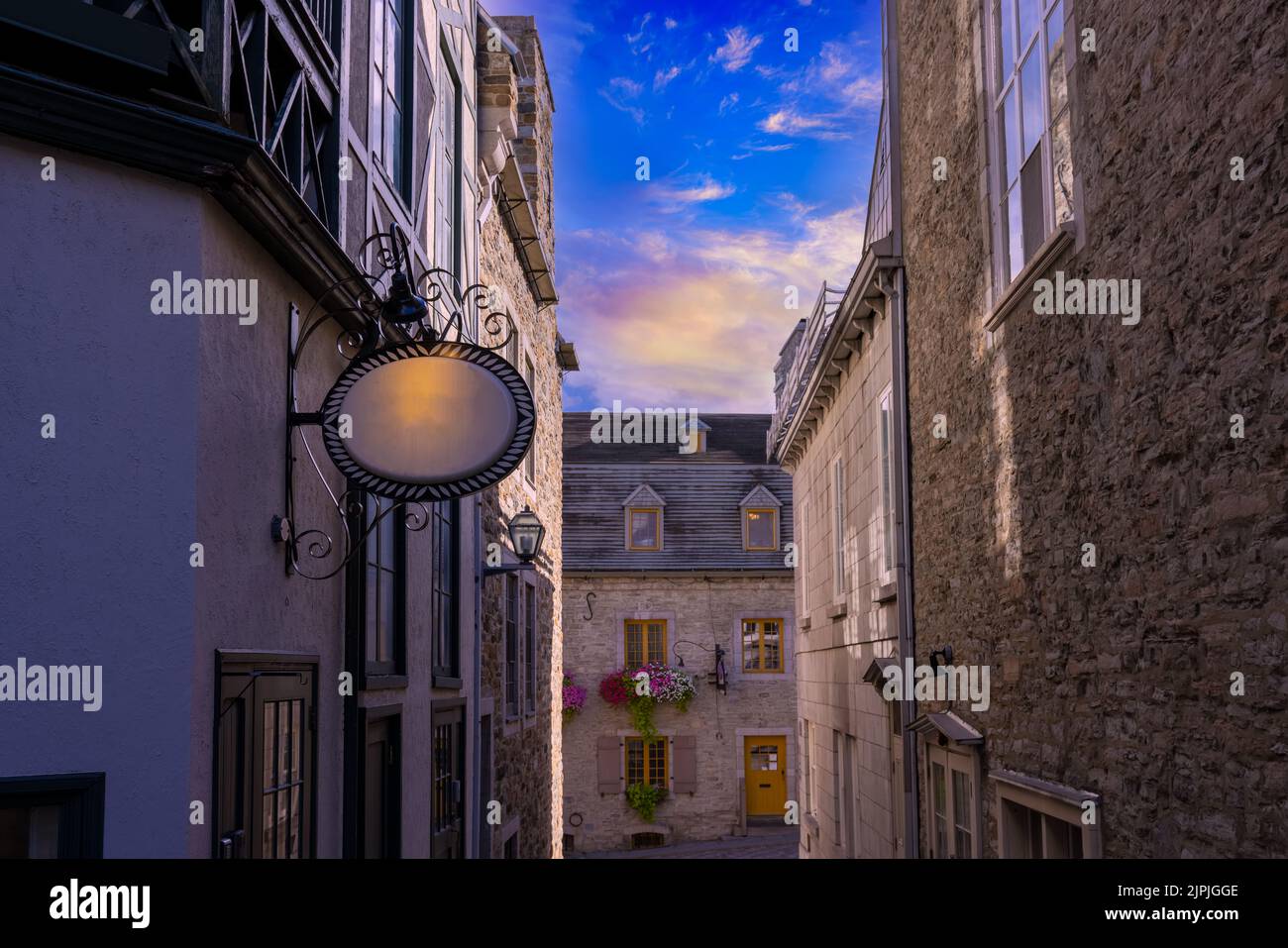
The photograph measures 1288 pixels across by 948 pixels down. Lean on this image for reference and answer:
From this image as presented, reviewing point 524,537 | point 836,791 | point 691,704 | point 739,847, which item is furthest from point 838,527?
point 691,704

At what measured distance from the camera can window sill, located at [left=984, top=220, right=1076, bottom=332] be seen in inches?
226

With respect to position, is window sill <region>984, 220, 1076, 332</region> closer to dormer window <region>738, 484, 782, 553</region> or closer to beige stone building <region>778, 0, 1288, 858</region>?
beige stone building <region>778, 0, 1288, 858</region>

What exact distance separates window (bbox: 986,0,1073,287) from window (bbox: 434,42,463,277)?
4416mm

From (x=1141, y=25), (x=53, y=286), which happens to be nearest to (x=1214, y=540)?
(x=1141, y=25)

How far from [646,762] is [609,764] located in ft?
2.41

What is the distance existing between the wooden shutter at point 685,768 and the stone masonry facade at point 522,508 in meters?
7.74

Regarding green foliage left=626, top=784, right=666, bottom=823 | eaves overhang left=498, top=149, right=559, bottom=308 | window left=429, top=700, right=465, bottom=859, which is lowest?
green foliage left=626, top=784, right=666, bottom=823

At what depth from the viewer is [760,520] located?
92.6 ft

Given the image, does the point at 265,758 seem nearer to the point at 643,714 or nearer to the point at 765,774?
the point at 643,714

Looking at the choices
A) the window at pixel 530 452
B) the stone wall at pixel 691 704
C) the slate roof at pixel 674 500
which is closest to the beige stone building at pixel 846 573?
the window at pixel 530 452

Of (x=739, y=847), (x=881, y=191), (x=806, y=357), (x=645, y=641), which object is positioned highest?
(x=881, y=191)

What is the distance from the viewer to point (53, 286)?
13.8 ft

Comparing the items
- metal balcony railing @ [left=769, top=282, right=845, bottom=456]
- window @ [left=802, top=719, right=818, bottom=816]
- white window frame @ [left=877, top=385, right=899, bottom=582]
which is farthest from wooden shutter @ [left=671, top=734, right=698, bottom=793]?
white window frame @ [left=877, top=385, right=899, bottom=582]

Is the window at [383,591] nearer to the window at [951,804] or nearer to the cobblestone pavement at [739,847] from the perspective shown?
the window at [951,804]
